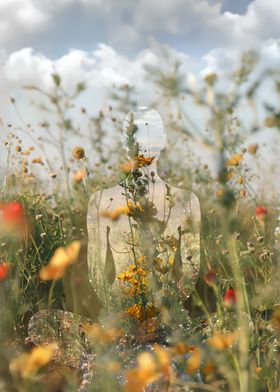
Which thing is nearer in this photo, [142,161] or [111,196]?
[142,161]

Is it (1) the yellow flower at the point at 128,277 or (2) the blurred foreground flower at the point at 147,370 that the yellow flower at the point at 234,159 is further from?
(1) the yellow flower at the point at 128,277

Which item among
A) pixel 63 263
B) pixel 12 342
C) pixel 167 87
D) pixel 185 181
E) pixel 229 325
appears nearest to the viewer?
pixel 63 263

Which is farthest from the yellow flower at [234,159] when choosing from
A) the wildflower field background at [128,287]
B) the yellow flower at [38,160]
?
the yellow flower at [38,160]

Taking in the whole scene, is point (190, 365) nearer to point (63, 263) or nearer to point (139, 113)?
point (63, 263)

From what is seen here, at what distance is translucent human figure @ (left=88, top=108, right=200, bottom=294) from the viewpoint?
8.63 ft

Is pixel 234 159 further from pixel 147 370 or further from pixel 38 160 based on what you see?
pixel 38 160

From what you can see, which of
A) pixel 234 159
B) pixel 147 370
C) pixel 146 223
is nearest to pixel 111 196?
pixel 146 223

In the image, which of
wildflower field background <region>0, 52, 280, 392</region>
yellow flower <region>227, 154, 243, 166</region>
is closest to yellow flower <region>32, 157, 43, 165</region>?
wildflower field background <region>0, 52, 280, 392</region>

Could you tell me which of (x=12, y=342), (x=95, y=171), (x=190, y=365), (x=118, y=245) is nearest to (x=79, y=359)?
(x=12, y=342)

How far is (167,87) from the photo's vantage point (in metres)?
1.41

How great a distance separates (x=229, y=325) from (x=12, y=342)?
0.96m

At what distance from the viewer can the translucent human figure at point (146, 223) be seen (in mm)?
2631

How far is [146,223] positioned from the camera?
2691mm

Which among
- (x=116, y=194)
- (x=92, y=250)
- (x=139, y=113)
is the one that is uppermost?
(x=139, y=113)
